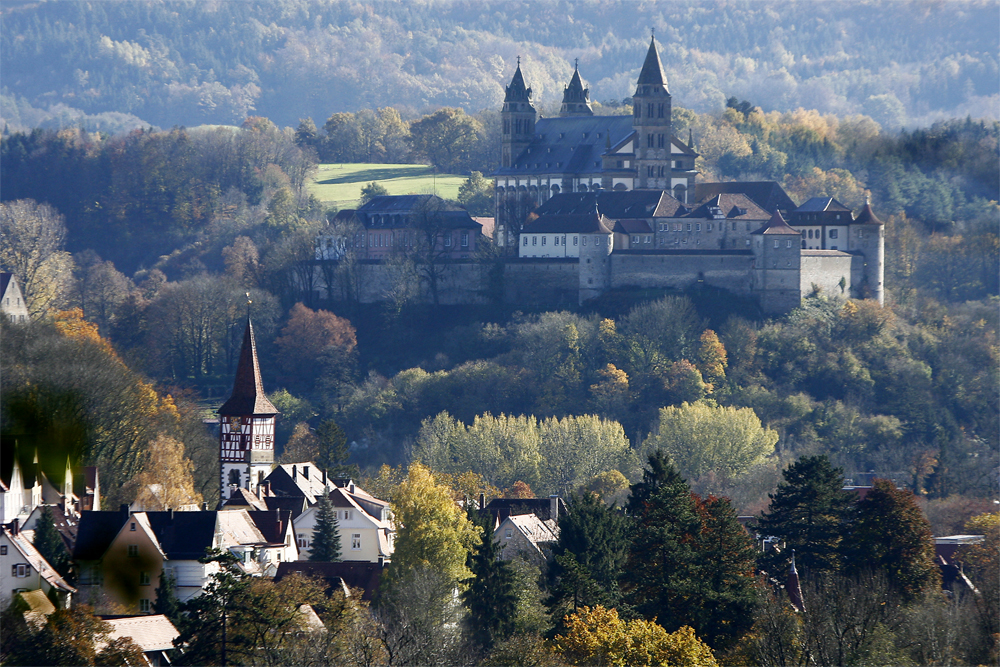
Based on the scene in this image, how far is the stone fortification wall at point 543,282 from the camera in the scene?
90750 millimetres

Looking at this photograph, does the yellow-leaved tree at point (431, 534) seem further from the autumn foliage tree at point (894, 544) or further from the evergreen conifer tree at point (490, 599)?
the autumn foliage tree at point (894, 544)

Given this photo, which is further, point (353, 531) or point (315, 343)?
point (315, 343)

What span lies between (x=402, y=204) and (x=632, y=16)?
47059mm

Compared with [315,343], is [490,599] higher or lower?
lower

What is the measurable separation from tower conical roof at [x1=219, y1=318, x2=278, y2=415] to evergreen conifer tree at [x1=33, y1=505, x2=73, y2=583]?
17.6m

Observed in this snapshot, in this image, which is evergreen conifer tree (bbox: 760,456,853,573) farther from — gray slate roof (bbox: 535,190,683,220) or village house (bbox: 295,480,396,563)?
gray slate roof (bbox: 535,190,683,220)

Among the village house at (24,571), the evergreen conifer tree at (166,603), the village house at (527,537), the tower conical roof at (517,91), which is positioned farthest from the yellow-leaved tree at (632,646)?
the tower conical roof at (517,91)

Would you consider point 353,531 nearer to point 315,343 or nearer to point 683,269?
point 683,269

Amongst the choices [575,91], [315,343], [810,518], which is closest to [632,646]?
[810,518]

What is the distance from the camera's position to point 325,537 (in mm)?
53375

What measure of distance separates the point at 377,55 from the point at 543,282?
87.1 metres

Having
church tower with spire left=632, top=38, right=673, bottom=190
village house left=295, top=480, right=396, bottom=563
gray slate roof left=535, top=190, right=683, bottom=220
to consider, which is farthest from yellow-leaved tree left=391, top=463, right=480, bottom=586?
church tower with spire left=632, top=38, right=673, bottom=190

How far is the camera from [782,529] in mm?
46281

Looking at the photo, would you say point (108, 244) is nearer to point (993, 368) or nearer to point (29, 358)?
point (993, 368)
